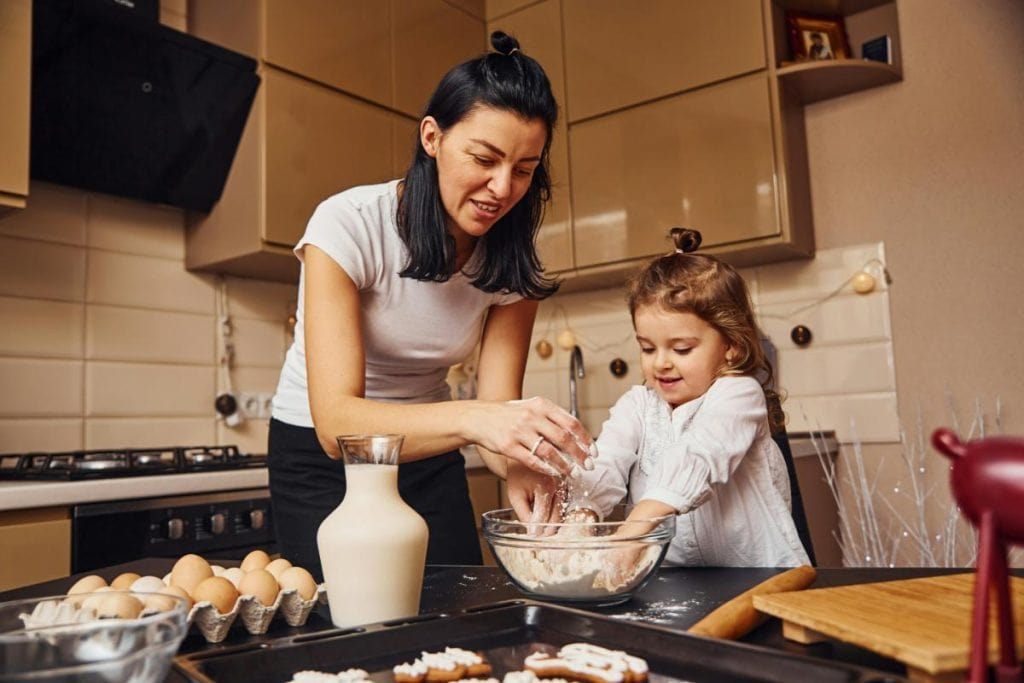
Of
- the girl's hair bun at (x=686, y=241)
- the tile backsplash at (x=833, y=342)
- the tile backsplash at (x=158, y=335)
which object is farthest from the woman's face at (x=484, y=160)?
the tile backsplash at (x=833, y=342)

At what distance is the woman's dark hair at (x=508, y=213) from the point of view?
119 centimetres

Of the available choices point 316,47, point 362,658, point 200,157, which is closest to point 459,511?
point 362,658

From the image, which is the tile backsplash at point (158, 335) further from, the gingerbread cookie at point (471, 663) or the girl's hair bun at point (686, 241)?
the gingerbread cookie at point (471, 663)

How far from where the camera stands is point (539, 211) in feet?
4.69

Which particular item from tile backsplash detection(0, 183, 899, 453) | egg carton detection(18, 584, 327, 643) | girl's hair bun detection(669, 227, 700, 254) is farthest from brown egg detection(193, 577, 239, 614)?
tile backsplash detection(0, 183, 899, 453)

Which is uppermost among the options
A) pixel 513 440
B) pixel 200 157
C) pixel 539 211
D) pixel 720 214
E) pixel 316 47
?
pixel 316 47

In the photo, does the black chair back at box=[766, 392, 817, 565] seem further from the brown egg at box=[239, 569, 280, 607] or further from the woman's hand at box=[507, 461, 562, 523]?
the brown egg at box=[239, 569, 280, 607]

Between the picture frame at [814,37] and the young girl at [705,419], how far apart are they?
137 cm

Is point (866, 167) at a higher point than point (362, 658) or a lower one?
higher

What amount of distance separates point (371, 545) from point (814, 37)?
238 centimetres

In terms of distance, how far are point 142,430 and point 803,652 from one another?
6.90ft

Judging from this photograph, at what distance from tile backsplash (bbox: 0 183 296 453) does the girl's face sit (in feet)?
5.01

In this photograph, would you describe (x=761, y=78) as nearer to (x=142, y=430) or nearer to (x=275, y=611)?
(x=142, y=430)

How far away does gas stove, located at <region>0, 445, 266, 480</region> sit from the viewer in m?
1.67
